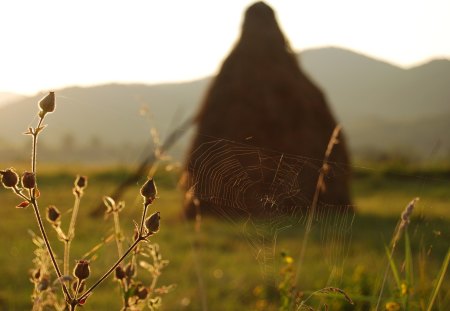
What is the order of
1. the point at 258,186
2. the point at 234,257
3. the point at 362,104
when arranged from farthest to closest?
the point at 362,104, the point at 234,257, the point at 258,186

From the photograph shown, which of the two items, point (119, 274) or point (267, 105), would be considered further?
point (267, 105)

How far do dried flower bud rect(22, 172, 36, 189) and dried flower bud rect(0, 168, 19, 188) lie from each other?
0.02m

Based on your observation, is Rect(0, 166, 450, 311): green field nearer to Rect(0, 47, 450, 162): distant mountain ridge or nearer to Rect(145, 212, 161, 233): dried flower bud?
Rect(145, 212, 161, 233): dried flower bud

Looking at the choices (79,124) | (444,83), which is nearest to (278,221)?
(79,124)

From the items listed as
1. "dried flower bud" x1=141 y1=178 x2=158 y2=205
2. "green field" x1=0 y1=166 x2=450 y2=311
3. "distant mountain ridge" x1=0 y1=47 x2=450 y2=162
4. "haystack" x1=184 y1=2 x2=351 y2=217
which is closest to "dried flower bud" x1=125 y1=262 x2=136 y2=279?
"dried flower bud" x1=141 y1=178 x2=158 y2=205

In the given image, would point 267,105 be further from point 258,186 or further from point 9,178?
point 9,178

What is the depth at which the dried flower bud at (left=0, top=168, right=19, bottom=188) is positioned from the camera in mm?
1142

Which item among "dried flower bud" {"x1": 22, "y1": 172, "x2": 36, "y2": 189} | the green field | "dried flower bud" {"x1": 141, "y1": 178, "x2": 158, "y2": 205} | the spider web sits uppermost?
"dried flower bud" {"x1": 22, "y1": 172, "x2": 36, "y2": 189}

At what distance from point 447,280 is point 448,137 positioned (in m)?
99.7

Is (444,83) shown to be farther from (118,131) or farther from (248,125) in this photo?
(248,125)

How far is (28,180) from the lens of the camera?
115 cm

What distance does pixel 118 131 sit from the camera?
123938 millimetres

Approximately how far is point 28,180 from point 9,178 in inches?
1.2

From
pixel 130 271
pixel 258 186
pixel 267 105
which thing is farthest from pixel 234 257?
pixel 130 271
